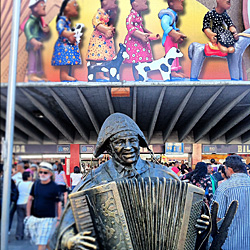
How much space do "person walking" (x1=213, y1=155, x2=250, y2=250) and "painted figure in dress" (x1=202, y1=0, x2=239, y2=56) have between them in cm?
572

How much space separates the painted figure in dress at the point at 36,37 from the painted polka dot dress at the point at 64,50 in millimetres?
361

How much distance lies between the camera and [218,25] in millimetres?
8344

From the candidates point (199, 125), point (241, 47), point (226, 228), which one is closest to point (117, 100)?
point (199, 125)

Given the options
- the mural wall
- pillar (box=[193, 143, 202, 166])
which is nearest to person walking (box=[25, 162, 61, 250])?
the mural wall

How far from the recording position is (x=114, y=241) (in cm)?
167

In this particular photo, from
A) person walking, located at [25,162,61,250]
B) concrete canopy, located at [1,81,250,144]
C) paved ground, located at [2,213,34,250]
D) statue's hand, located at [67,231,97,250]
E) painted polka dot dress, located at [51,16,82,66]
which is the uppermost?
painted polka dot dress, located at [51,16,82,66]

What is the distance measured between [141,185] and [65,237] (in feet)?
1.71

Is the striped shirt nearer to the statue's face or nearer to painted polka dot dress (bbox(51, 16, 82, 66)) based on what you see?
the statue's face

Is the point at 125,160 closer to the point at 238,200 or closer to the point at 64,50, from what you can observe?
the point at 238,200

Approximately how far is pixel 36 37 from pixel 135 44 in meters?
2.55

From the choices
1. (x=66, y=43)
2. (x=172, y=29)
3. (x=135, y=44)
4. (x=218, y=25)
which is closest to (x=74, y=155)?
(x=66, y=43)

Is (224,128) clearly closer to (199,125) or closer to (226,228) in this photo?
(199,125)

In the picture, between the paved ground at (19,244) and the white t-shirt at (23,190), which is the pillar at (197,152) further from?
the paved ground at (19,244)

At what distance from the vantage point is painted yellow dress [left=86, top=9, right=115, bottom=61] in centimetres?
796
